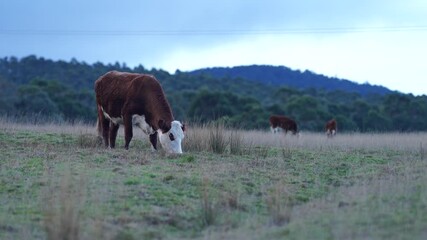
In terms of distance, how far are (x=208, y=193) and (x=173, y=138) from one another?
689 centimetres

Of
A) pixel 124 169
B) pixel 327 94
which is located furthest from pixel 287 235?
pixel 327 94

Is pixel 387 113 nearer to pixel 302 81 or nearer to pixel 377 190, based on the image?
pixel 377 190

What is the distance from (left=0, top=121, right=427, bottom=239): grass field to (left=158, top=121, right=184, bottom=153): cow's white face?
13.1 inches

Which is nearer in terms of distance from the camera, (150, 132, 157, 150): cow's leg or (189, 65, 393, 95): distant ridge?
(150, 132, 157, 150): cow's leg

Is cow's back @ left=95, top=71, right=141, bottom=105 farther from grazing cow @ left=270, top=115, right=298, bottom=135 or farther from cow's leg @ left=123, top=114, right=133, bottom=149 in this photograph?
grazing cow @ left=270, top=115, right=298, bottom=135

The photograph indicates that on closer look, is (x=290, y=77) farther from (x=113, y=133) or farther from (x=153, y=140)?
(x=153, y=140)

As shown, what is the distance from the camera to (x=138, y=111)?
1881 centimetres

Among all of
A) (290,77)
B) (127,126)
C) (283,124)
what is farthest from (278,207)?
(290,77)

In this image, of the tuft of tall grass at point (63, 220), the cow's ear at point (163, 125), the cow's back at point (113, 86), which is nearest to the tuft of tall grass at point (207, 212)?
the tuft of tall grass at point (63, 220)

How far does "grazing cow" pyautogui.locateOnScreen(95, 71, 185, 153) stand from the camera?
58.6 feet

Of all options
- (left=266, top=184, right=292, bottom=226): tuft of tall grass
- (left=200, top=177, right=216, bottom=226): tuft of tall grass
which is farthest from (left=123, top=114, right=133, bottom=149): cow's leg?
(left=200, top=177, right=216, bottom=226): tuft of tall grass

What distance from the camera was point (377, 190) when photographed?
11.3 meters

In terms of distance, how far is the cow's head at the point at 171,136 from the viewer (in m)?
17.7

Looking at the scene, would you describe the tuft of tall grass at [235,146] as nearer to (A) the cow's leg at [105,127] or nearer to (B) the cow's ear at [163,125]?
(B) the cow's ear at [163,125]
